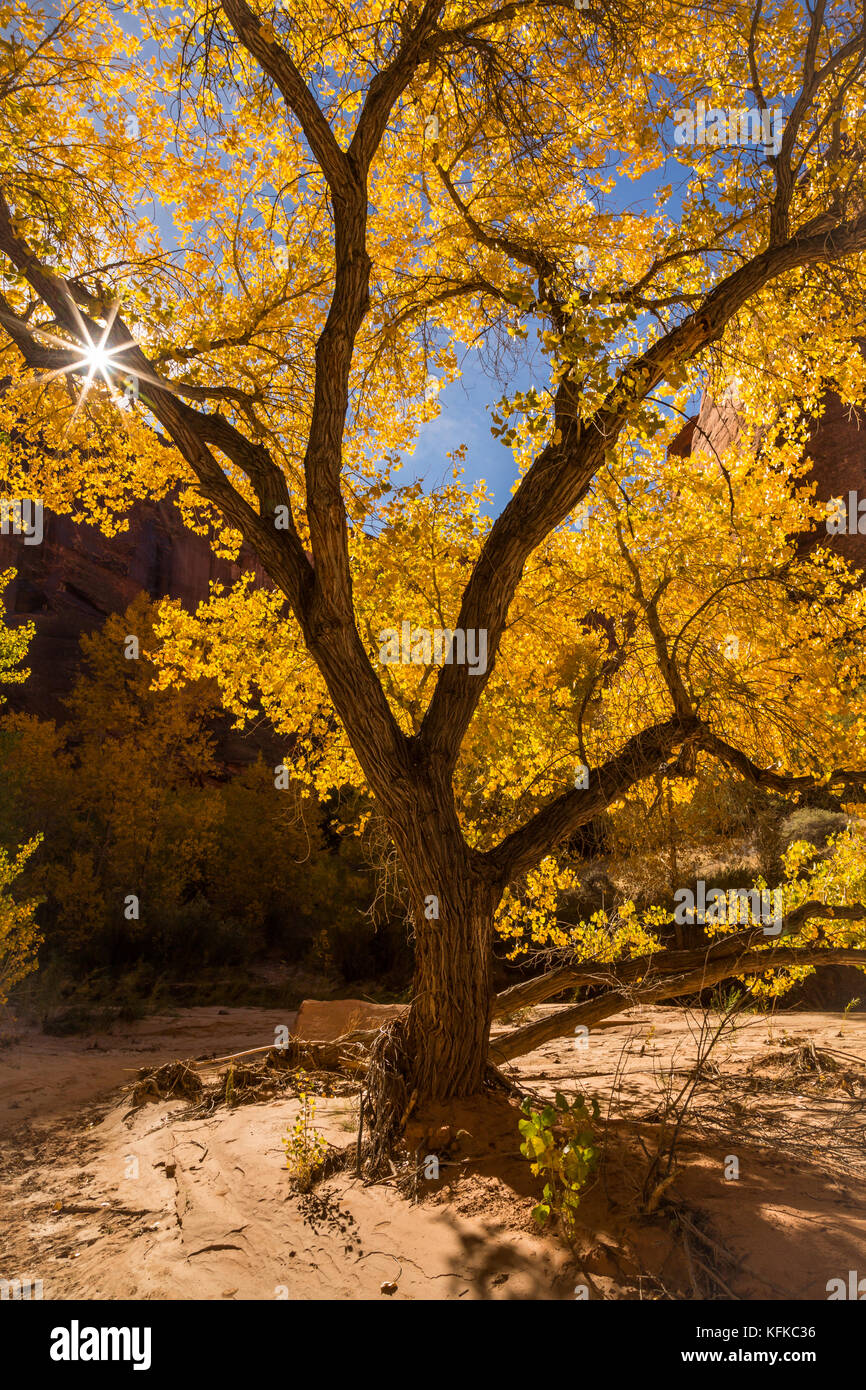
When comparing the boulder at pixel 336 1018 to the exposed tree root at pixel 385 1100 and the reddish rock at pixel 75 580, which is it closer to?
the exposed tree root at pixel 385 1100

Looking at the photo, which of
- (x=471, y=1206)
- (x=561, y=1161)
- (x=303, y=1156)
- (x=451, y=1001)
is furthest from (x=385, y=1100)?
(x=561, y=1161)

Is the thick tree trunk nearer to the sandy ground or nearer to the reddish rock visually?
the sandy ground

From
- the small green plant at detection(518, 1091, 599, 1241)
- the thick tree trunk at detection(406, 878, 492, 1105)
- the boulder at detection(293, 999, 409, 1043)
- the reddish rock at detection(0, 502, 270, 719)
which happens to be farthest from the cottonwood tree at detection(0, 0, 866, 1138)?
the reddish rock at detection(0, 502, 270, 719)

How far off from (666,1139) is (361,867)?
642 inches

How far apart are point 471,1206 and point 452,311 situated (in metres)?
6.50

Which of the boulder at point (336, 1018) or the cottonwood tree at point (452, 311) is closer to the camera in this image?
the cottonwood tree at point (452, 311)

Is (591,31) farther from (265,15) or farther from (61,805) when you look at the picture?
(61,805)

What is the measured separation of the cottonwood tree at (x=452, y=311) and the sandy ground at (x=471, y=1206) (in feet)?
2.90

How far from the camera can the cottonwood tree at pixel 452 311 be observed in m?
4.43

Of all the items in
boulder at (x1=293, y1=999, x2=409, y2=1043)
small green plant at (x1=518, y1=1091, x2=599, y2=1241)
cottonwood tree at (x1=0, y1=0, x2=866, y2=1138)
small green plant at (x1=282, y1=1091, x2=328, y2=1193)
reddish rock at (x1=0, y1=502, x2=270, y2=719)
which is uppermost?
reddish rock at (x1=0, y1=502, x2=270, y2=719)

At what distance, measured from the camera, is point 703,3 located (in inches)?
197

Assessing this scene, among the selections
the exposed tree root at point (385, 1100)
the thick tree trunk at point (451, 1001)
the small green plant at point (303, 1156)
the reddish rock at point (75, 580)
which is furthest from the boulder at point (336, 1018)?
the reddish rock at point (75, 580)

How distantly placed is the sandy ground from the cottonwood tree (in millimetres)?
883

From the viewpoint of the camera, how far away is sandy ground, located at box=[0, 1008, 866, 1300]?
10.2 ft
